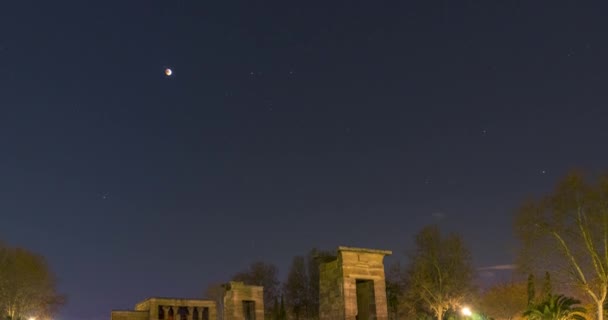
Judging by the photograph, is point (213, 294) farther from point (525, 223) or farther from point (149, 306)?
point (525, 223)

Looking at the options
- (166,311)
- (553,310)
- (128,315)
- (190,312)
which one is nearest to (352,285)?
(553,310)

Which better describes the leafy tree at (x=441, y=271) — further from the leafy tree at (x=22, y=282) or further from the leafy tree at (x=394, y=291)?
the leafy tree at (x=22, y=282)

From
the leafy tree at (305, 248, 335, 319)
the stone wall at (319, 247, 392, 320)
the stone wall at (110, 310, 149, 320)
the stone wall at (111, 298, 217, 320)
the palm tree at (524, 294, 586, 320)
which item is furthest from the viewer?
the leafy tree at (305, 248, 335, 319)

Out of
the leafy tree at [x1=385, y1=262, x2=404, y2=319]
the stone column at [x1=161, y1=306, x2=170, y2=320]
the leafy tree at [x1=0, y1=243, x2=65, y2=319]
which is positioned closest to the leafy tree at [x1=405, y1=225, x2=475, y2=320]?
the leafy tree at [x1=385, y1=262, x2=404, y2=319]

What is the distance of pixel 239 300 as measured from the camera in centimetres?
3566

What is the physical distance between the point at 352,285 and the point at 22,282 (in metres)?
38.2

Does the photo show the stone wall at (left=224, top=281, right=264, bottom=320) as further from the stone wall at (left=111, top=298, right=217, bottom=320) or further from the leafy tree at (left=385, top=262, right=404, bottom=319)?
the leafy tree at (left=385, top=262, right=404, bottom=319)

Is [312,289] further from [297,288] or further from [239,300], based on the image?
[239,300]

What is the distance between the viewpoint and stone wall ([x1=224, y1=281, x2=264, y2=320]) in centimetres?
3509

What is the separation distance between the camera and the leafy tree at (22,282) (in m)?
49.8

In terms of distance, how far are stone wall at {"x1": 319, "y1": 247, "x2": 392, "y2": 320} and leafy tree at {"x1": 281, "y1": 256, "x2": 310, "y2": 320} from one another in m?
37.0

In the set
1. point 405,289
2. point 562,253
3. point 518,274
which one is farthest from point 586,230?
point 405,289

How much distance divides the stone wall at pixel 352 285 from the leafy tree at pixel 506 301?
43511 millimetres

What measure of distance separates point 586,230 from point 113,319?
26.1m
